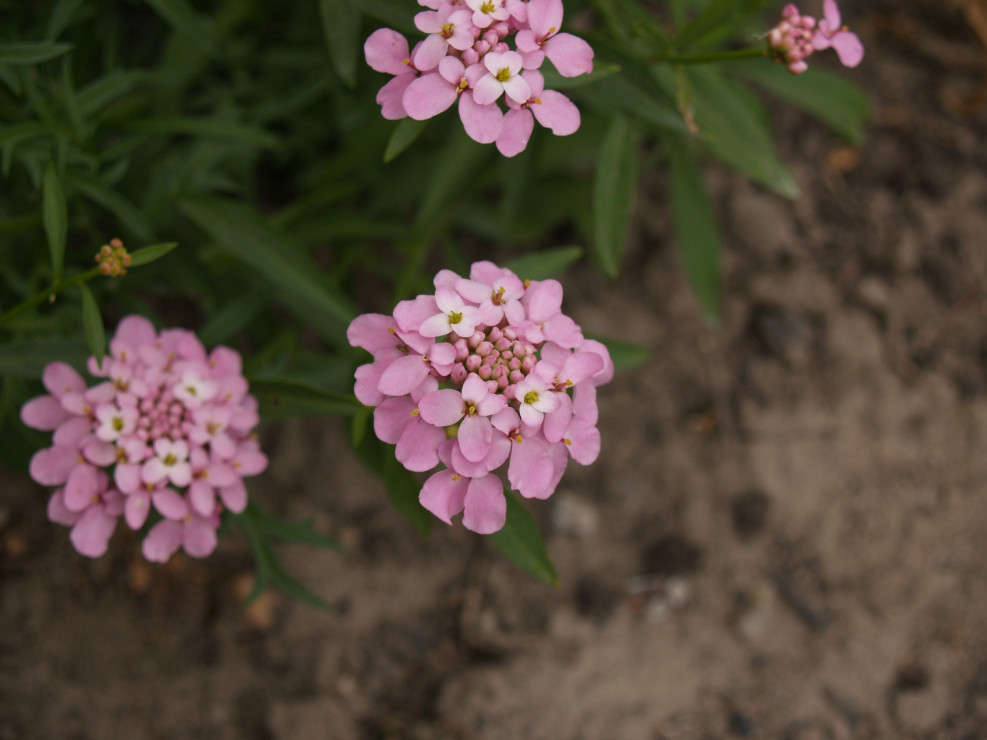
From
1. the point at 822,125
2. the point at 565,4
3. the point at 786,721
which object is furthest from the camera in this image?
the point at 822,125

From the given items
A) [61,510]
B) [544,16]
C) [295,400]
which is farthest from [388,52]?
[61,510]

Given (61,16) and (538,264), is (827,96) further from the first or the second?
(61,16)

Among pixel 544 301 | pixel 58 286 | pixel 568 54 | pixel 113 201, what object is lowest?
pixel 113 201

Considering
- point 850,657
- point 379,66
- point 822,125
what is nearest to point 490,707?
point 850,657

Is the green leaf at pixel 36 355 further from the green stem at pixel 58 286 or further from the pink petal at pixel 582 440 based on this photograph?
the pink petal at pixel 582 440

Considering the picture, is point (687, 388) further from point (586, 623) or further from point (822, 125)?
point (822, 125)
